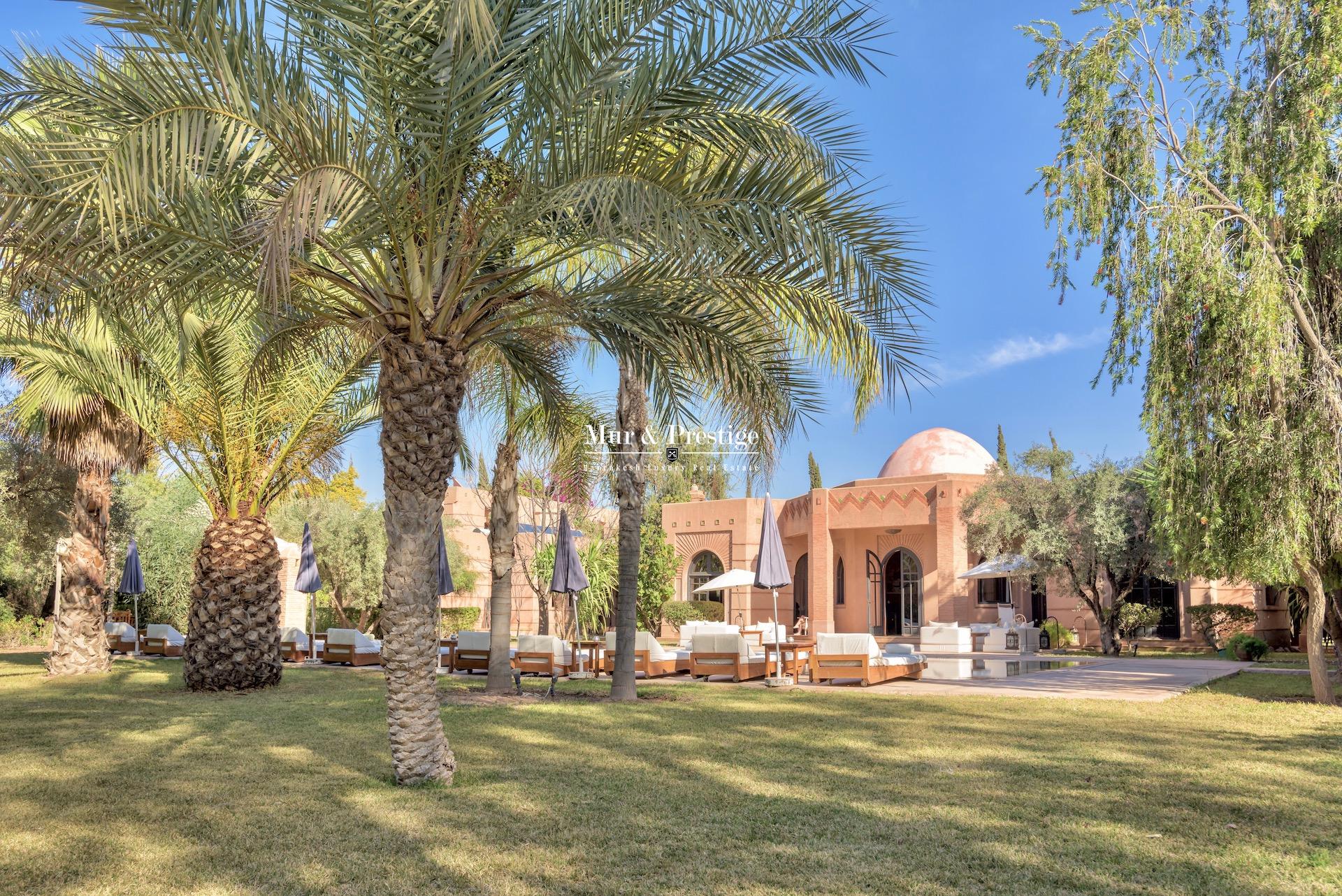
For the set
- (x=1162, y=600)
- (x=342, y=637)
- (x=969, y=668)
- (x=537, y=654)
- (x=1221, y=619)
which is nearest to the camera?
(x=537, y=654)

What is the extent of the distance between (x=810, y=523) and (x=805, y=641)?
54.2 ft

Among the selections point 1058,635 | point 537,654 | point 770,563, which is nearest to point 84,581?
point 537,654

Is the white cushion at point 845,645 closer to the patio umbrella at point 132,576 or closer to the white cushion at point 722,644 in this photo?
the white cushion at point 722,644

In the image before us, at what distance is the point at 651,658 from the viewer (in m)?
16.2

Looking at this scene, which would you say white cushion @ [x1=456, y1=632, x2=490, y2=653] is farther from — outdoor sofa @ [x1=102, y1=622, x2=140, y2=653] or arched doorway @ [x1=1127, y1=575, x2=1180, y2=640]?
arched doorway @ [x1=1127, y1=575, x2=1180, y2=640]

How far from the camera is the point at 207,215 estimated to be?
5.93 meters

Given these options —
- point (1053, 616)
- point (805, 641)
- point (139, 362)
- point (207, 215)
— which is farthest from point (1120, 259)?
point (1053, 616)

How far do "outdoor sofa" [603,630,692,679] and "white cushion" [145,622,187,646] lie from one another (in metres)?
10.6

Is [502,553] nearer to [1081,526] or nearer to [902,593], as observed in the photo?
[1081,526]

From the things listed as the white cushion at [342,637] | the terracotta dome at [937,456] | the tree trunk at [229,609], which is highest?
the terracotta dome at [937,456]

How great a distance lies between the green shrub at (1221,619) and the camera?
2550 centimetres

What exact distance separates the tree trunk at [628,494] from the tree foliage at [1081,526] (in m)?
14.8

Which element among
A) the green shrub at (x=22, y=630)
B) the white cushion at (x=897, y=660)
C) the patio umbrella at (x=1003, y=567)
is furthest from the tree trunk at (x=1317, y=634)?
the green shrub at (x=22, y=630)

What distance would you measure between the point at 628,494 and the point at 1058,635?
19954 mm
